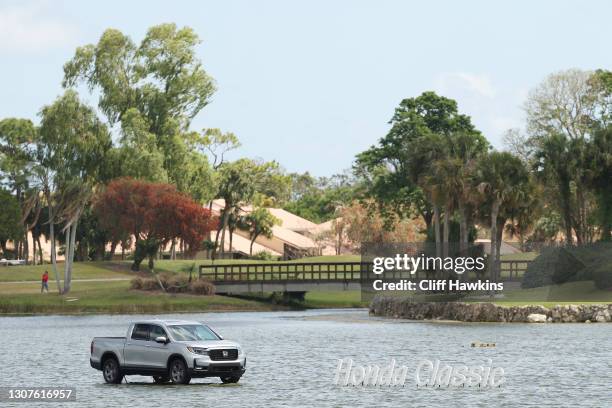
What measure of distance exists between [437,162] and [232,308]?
23.4 m

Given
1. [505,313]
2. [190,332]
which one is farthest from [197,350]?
[505,313]

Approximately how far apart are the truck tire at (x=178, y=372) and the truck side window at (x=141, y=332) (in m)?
1.19

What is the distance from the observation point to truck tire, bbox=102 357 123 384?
42.3 metres

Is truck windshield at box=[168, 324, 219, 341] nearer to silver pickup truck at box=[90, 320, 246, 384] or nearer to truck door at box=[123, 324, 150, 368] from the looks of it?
silver pickup truck at box=[90, 320, 246, 384]

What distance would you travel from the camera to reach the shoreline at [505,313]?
82250 millimetres

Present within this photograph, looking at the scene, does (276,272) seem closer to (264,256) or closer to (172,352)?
(264,256)

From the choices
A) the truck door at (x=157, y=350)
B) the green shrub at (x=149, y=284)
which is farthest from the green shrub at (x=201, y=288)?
the truck door at (x=157, y=350)

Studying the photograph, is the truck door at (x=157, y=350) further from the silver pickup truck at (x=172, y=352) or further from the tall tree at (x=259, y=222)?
the tall tree at (x=259, y=222)

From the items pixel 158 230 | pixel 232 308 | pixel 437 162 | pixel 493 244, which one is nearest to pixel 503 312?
pixel 493 244

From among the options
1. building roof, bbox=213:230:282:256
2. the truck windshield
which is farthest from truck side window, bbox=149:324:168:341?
building roof, bbox=213:230:282:256

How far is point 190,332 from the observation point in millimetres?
41406

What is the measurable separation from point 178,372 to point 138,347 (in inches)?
58.7

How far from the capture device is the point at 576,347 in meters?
61.1

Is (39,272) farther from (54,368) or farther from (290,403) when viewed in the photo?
(290,403)
